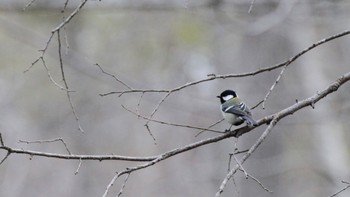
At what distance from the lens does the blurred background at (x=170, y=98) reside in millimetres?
11766

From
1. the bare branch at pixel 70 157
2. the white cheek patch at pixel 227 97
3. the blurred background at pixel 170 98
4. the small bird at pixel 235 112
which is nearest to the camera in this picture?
the bare branch at pixel 70 157

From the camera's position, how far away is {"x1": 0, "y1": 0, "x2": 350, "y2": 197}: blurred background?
38.6 feet

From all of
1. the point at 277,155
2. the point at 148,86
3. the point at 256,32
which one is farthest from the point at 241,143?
the point at 256,32

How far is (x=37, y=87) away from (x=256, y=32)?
4.42m

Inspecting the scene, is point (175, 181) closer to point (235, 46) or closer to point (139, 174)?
point (139, 174)

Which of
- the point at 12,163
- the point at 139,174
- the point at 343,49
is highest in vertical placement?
the point at 343,49

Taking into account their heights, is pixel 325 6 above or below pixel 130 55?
below

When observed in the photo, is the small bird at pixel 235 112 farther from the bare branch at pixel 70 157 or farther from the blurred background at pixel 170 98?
the blurred background at pixel 170 98

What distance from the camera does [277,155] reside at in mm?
12359

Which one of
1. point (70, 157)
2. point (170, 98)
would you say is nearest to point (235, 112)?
point (70, 157)

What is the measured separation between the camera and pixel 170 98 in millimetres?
12172

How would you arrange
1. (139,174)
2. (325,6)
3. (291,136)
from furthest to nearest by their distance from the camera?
1. (139,174)
2. (291,136)
3. (325,6)

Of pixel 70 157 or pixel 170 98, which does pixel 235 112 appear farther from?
pixel 170 98

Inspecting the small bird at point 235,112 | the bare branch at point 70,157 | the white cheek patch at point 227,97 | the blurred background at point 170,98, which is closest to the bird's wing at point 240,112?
the small bird at point 235,112
